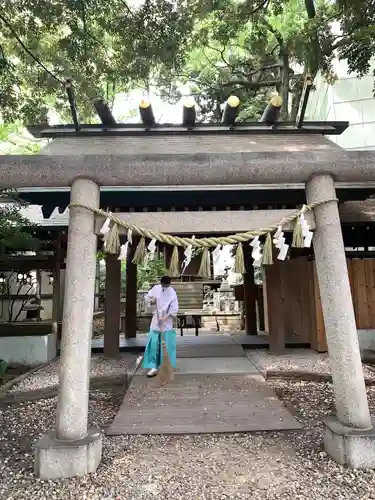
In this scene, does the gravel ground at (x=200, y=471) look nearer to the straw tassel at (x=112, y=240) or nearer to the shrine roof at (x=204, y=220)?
the straw tassel at (x=112, y=240)

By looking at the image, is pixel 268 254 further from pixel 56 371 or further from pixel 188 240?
pixel 56 371

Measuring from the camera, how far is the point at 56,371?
6.15 metres

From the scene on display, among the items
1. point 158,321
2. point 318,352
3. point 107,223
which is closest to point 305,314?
point 318,352

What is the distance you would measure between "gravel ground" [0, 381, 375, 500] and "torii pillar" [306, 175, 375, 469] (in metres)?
0.18

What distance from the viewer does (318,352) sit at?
7.11m

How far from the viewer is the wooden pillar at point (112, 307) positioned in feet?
22.4

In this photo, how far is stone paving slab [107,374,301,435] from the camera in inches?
148

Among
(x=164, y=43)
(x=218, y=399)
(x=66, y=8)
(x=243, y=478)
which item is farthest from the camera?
(x=164, y=43)

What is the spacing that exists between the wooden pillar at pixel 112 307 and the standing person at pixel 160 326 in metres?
1.52

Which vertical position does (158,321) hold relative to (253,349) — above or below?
above

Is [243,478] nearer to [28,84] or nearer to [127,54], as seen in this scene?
[127,54]

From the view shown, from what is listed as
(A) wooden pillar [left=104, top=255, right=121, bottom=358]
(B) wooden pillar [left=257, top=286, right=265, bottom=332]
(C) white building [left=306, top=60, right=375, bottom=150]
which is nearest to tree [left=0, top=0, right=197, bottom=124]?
(A) wooden pillar [left=104, top=255, right=121, bottom=358]

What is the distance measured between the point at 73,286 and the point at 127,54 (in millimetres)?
5316

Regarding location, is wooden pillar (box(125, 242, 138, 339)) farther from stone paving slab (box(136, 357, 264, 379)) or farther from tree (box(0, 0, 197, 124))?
tree (box(0, 0, 197, 124))
